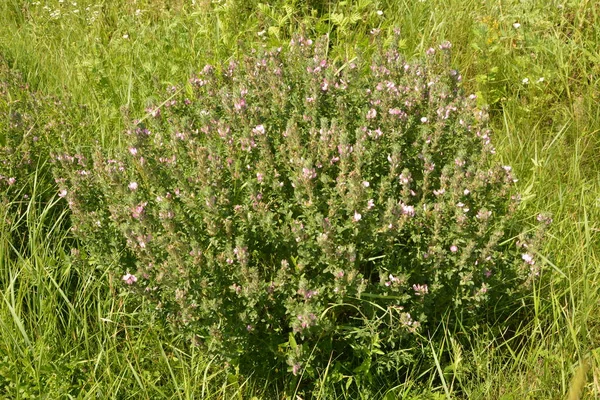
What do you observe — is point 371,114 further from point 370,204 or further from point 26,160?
point 26,160

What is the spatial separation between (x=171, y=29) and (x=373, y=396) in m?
3.22

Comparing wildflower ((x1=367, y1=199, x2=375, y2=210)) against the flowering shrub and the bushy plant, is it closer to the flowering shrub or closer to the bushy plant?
the flowering shrub

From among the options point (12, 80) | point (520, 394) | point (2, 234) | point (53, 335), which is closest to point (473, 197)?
point (520, 394)

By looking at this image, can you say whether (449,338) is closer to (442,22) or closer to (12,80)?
(442,22)

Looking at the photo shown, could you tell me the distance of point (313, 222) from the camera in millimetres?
2420

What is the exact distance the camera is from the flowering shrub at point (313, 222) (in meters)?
2.38

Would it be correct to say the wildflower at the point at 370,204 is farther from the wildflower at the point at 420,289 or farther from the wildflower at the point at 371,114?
the wildflower at the point at 371,114

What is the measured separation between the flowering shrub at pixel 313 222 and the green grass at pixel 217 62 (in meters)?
0.22

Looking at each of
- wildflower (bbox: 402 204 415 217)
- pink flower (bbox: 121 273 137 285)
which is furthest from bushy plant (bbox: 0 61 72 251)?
wildflower (bbox: 402 204 415 217)

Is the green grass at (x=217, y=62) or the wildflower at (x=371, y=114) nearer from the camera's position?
the green grass at (x=217, y=62)

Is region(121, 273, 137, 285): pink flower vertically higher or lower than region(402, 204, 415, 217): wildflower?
lower

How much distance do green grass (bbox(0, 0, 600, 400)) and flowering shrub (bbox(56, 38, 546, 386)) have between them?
22 centimetres

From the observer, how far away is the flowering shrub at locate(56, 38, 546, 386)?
93.8 inches

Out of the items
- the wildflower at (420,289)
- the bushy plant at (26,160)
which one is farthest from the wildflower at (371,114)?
the bushy plant at (26,160)
